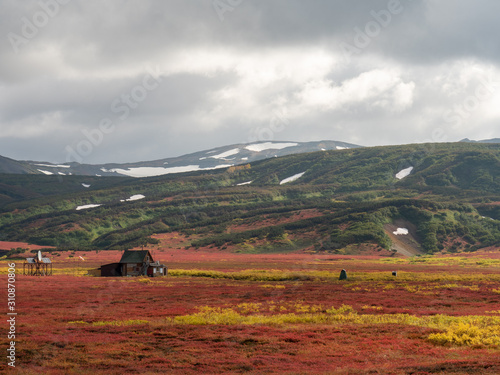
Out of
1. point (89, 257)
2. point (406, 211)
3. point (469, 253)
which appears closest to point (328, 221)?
point (406, 211)

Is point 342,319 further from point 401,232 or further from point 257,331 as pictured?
point 401,232

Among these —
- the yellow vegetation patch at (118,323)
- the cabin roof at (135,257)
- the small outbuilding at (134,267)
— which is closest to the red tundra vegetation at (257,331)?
the yellow vegetation patch at (118,323)

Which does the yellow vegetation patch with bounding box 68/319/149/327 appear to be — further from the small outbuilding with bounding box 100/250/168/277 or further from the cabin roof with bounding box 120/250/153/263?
the cabin roof with bounding box 120/250/153/263

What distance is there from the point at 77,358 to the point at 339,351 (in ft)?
36.5

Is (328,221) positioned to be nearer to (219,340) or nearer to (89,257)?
(89,257)

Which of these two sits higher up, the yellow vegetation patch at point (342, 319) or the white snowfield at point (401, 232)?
the white snowfield at point (401, 232)

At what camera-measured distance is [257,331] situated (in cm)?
2664

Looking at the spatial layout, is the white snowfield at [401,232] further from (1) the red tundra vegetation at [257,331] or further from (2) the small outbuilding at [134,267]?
(1) the red tundra vegetation at [257,331]

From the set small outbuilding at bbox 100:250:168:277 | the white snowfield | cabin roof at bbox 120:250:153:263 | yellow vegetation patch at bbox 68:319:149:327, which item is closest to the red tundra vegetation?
yellow vegetation patch at bbox 68:319:149:327

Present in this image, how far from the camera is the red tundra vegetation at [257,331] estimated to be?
19.4 m

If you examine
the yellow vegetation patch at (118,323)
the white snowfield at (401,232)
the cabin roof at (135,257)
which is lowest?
the yellow vegetation patch at (118,323)

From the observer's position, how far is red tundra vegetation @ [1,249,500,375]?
→ 19.4 m

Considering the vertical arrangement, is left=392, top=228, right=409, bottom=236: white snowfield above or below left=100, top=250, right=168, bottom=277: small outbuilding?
above

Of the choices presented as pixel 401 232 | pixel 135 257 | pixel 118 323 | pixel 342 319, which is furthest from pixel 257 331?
pixel 401 232
